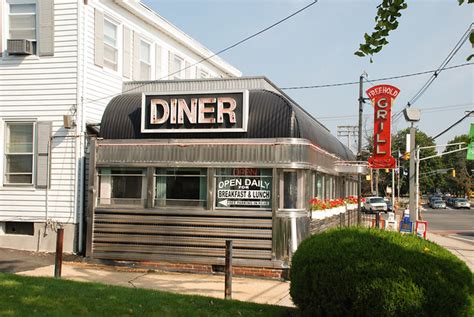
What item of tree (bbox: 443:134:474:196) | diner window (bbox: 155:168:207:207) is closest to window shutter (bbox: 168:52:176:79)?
diner window (bbox: 155:168:207:207)

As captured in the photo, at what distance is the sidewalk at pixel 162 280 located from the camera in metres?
9.50

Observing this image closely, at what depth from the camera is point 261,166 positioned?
11680 millimetres

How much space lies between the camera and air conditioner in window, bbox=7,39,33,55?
1398 cm

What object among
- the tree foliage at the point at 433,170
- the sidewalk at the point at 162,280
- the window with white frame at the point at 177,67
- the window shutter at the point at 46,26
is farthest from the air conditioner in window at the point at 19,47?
the tree foliage at the point at 433,170

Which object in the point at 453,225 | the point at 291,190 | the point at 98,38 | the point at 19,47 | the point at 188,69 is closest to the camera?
the point at 291,190

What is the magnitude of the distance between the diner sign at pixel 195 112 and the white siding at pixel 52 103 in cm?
263

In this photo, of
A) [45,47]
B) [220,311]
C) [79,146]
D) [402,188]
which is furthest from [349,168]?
[402,188]

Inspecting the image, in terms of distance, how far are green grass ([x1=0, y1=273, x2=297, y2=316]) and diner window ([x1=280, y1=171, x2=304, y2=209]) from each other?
14.8 feet

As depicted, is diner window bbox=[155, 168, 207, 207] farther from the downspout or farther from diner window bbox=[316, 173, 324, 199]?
diner window bbox=[316, 173, 324, 199]

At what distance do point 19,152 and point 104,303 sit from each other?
29.2ft

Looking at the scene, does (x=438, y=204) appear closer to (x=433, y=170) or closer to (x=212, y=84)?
(x=433, y=170)

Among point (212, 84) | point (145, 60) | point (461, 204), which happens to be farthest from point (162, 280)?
point (461, 204)

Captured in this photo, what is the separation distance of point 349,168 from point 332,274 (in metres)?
12.1

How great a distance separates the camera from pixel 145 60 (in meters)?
17.8
